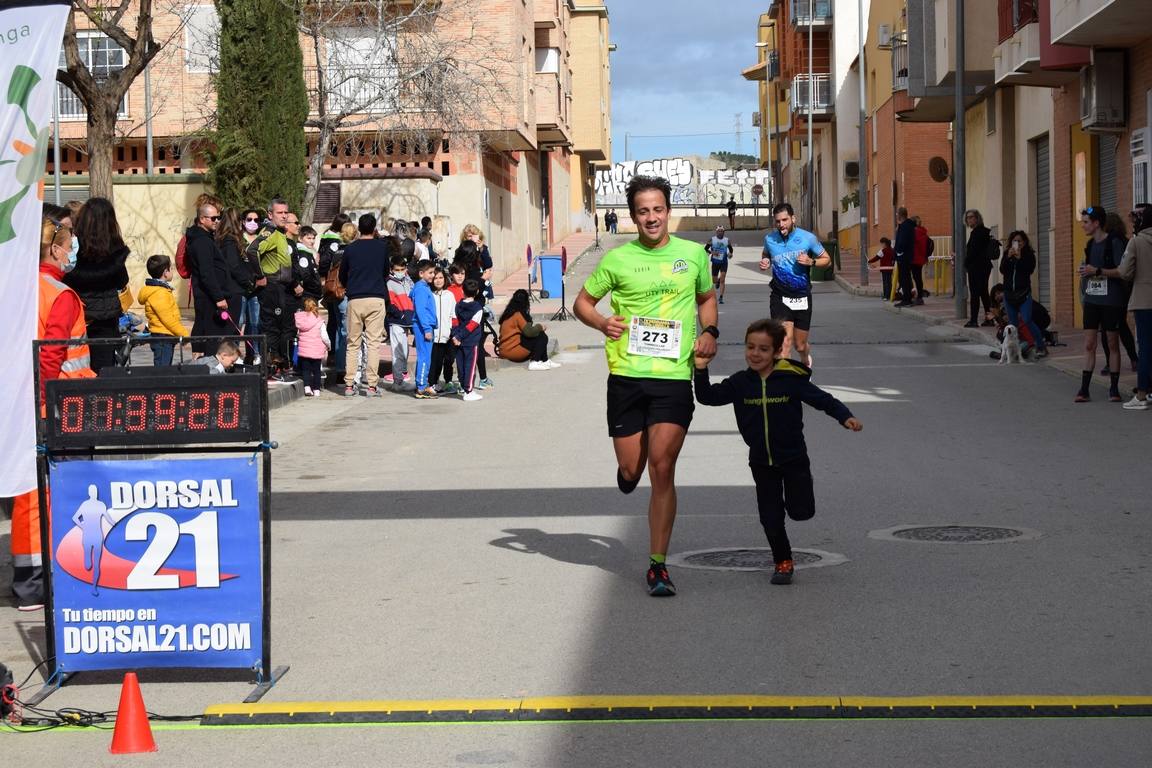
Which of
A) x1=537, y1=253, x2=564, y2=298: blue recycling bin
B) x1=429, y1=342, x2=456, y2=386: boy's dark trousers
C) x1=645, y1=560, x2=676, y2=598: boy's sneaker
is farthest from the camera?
x1=537, y1=253, x2=564, y2=298: blue recycling bin

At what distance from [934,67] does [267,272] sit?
18.6m

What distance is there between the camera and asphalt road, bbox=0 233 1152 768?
18.6 feet

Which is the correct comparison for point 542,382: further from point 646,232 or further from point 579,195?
point 579,195

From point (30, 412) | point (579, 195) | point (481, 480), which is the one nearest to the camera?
point (30, 412)

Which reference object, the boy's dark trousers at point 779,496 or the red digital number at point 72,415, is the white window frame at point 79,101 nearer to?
the boy's dark trousers at point 779,496

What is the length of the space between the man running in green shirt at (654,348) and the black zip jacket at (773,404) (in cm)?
24

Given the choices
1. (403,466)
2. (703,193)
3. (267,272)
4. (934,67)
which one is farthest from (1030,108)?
(703,193)

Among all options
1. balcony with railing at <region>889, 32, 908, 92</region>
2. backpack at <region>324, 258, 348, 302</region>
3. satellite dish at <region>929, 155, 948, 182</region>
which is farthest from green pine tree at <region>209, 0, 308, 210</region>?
satellite dish at <region>929, 155, 948, 182</region>

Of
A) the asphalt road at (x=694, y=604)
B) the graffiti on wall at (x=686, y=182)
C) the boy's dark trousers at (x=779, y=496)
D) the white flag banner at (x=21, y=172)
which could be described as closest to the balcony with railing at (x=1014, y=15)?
the asphalt road at (x=694, y=604)

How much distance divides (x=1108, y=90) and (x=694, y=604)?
59.0 feet

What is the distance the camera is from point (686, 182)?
120 meters

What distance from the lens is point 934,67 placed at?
110 ft

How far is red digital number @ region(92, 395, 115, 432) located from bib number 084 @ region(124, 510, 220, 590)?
36 centimetres

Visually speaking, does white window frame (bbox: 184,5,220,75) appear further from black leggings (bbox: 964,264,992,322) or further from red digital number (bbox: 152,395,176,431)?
red digital number (bbox: 152,395,176,431)
